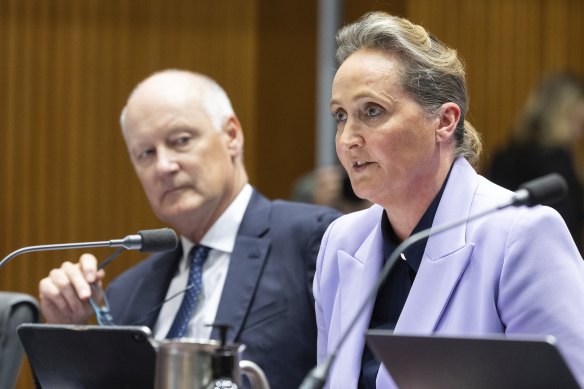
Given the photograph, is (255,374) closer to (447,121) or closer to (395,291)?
(395,291)

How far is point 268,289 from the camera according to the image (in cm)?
340

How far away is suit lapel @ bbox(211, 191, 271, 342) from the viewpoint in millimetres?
3348

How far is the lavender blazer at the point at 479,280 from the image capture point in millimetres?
2361

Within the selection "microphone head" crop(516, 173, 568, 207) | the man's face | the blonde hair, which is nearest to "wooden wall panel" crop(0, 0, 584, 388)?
the blonde hair

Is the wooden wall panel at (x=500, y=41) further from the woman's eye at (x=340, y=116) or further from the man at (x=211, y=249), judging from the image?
the woman's eye at (x=340, y=116)

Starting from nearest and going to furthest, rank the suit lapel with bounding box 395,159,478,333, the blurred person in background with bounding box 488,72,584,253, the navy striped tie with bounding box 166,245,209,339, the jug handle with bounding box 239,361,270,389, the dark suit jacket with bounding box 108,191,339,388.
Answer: the jug handle with bounding box 239,361,270,389, the suit lapel with bounding box 395,159,478,333, the dark suit jacket with bounding box 108,191,339,388, the navy striped tie with bounding box 166,245,209,339, the blurred person in background with bounding box 488,72,584,253

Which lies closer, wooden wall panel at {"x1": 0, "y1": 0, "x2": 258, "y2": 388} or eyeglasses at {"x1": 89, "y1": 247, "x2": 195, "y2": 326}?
eyeglasses at {"x1": 89, "y1": 247, "x2": 195, "y2": 326}

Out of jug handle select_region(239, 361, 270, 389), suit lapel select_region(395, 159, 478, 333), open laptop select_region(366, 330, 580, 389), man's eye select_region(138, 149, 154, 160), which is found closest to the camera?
open laptop select_region(366, 330, 580, 389)

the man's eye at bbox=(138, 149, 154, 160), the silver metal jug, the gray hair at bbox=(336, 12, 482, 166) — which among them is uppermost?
the gray hair at bbox=(336, 12, 482, 166)

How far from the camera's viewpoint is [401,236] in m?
2.83

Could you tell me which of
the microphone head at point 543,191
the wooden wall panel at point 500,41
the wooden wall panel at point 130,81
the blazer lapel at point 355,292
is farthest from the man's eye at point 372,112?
the wooden wall panel at point 500,41

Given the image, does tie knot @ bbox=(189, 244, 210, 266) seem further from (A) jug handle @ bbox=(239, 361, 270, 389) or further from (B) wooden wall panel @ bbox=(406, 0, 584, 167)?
(B) wooden wall panel @ bbox=(406, 0, 584, 167)

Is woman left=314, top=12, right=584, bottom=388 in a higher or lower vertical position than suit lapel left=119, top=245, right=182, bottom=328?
higher

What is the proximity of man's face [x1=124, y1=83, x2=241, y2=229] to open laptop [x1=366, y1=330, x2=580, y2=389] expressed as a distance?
159 centimetres
